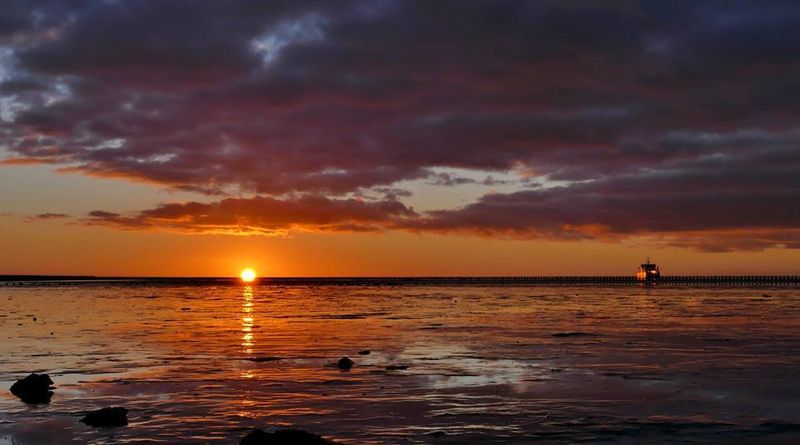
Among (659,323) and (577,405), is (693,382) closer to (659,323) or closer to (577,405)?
(577,405)

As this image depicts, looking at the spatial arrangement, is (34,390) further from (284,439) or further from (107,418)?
(284,439)

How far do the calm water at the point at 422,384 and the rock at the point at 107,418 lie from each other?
0.77 feet

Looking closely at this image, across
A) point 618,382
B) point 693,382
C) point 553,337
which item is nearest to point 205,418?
point 618,382

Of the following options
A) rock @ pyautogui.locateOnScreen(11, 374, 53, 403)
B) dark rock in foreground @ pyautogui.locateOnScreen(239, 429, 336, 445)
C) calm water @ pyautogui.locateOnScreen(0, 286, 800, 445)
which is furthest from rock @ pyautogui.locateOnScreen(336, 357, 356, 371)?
dark rock in foreground @ pyautogui.locateOnScreen(239, 429, 336, 445)

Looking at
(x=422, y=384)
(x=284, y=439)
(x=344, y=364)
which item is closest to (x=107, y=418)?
(x=284, y=439)

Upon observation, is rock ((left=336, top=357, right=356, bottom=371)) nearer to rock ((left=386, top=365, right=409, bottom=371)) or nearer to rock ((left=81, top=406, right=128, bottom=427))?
rock ((left=386, top=365, right=409, bottom=371))

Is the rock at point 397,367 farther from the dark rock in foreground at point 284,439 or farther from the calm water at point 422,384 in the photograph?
the dark rock in foreground at point 284,439

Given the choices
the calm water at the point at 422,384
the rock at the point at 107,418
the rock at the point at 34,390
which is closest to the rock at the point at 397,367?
the calm water at the point at 422,384

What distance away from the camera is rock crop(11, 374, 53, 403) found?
21.5 m

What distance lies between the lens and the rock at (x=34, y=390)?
21500 mm

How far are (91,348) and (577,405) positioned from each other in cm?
2533

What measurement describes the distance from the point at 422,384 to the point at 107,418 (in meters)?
9.89

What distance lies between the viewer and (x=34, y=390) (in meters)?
21.8

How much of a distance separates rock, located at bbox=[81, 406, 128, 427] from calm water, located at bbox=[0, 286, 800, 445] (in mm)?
236
